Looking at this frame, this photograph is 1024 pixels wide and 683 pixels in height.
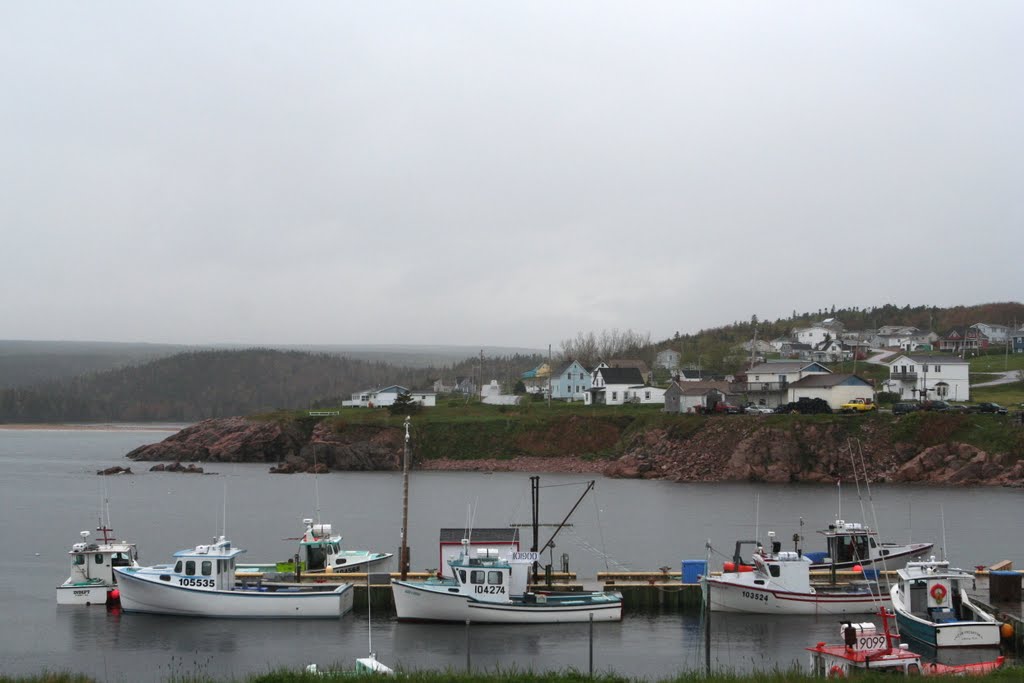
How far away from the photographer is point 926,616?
83.1 ft

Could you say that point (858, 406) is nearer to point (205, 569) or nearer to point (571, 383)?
point (571, 383)

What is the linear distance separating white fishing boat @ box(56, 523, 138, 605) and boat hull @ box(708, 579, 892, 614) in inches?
724

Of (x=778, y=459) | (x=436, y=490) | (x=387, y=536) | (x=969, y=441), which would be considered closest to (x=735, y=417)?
(x=778, y=459)

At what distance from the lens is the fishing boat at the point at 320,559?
119 feet

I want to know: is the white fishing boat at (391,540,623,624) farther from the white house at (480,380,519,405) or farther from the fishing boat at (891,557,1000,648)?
the white house at (480,380,519,405)

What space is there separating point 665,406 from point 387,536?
51.2 m

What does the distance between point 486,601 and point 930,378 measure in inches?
2807

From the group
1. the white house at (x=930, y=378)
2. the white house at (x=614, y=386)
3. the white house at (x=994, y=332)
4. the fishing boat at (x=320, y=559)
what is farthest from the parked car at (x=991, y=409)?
the white house at (x=994, y=332)

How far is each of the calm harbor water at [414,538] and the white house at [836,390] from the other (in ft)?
57.2

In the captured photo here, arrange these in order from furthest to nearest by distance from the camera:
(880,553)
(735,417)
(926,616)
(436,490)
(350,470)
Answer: (350,470)
(735,417)
(436,490)
(880,553)
(926,616)

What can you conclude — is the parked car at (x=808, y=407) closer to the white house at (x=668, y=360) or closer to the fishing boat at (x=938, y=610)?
the white house at (x=668, y=360)

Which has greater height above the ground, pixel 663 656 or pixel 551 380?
pixel 551 380

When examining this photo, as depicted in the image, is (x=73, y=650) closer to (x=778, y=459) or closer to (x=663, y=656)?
(x=663, y=656)

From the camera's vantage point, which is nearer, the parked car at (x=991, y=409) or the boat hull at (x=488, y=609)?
the boat hull at (x=488, y=609)
